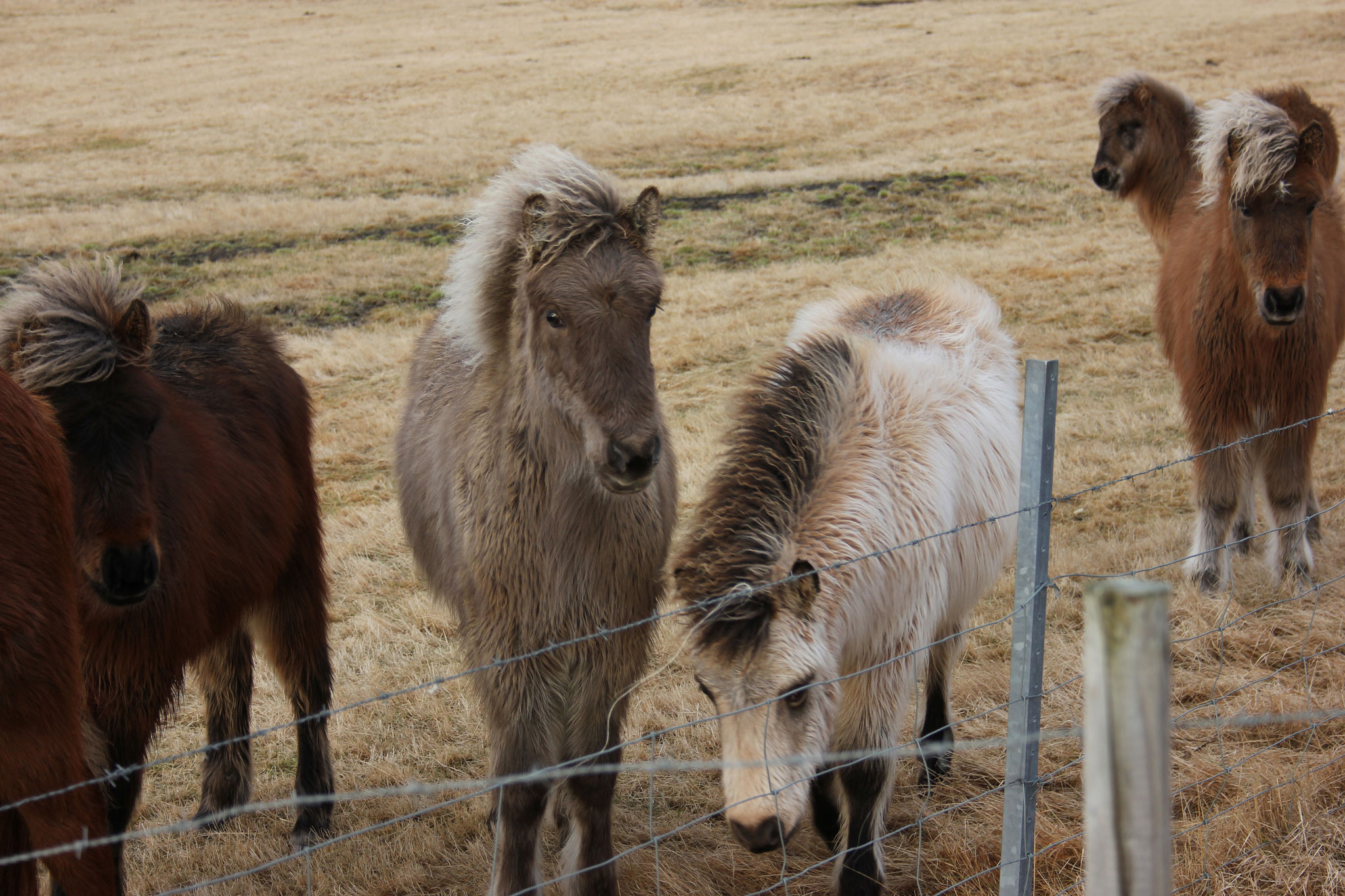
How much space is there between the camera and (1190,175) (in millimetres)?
7152

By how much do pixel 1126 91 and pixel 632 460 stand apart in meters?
6.72

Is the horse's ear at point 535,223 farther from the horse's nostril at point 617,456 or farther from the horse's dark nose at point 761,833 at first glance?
the horse's dark nose at point 761,833

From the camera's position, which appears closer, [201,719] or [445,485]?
[445,485]

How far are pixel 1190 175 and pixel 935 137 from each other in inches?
600

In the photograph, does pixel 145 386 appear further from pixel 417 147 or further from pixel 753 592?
pixel 417 147

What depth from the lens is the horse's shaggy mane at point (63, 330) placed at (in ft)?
10.9

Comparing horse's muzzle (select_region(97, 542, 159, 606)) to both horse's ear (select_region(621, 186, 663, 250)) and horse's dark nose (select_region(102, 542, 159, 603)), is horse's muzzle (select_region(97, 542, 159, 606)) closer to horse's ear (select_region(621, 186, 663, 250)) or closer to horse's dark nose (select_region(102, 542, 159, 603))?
horse's dark nose (select_region(102, 542, 159, 603))

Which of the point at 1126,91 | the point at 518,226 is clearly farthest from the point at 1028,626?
the point at 1126,91

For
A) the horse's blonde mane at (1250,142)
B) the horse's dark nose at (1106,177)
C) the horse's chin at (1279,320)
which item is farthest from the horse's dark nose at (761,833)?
the horse's dark nose at (1106,177)

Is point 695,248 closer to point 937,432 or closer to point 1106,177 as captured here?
point 1106,177

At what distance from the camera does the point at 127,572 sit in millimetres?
3168

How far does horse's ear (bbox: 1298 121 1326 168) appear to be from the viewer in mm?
5203

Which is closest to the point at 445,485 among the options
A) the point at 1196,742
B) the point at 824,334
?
the point at 824,334

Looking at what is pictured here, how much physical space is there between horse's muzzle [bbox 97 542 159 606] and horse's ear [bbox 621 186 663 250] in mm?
1871
